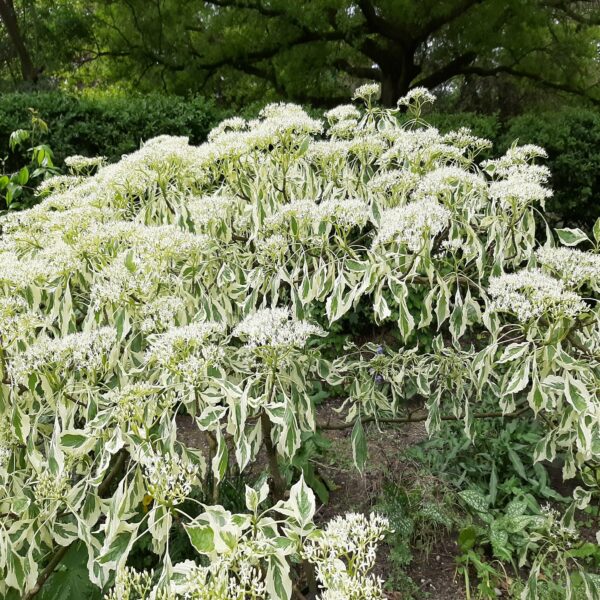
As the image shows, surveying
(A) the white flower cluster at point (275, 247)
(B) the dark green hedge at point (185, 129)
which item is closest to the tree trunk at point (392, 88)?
(B) the dark green hedge at point (185, 129)

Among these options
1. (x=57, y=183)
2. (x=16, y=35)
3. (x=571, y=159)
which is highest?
(x=16, y=35)

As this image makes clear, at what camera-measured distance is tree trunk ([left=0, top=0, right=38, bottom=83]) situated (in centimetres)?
816

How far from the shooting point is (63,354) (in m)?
1.42

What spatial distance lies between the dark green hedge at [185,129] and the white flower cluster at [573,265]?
3463mm

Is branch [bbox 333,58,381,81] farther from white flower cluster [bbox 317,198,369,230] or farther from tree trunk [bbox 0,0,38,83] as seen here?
white flower cluster [bbox 317,198,369,230]

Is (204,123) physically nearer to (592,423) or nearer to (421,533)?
(421,533)

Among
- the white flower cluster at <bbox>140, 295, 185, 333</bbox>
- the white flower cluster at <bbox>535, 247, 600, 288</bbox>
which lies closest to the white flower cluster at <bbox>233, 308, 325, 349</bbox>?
the white flower cluster at <bbox>140, 295, 185, 333</bbox>

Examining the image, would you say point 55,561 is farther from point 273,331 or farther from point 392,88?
point 392,88

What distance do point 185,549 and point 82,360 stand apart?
3.14 ft

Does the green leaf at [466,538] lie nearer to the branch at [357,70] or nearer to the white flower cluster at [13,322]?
the white flower cluster at [13,322]

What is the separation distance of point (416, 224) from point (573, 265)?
17.9 inches

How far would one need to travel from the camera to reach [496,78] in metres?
8.07

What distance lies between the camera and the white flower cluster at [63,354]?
139 cm

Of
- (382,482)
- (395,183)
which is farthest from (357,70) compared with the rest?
(382,482)
